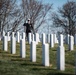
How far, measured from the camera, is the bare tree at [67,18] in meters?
58.6

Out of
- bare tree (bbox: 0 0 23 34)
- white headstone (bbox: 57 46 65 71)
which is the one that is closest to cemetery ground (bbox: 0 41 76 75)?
white headstone (bbox: 57 46 65 71)

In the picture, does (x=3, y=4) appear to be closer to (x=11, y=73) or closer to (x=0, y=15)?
(x=0, y=15)

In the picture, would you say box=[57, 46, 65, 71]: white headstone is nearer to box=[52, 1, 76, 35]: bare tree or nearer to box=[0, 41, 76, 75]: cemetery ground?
box=[0, 41, 76, 75]: cemetery ground

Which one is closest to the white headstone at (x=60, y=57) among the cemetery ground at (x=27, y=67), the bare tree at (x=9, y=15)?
the cemetery ground at (x=27, y=67)

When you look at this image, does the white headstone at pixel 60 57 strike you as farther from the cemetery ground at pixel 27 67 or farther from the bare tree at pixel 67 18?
the bare tree at pixel 67 18

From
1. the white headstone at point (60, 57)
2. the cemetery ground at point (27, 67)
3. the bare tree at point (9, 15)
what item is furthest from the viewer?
the bare tree at point (9, 15)

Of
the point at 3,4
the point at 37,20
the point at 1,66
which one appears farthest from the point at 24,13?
the point at 1,66

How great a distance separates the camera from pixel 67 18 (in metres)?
60.2

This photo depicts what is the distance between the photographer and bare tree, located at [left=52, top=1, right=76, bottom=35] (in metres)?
58.6

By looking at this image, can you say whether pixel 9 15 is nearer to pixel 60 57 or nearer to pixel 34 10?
pixel 34 10

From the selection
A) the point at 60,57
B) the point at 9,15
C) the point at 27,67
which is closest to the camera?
the point at 60,57

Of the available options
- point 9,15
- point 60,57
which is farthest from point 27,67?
point 9,15

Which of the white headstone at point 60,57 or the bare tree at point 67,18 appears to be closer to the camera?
the white headstone at point 60,57

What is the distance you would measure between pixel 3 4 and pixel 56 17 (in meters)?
15.7
